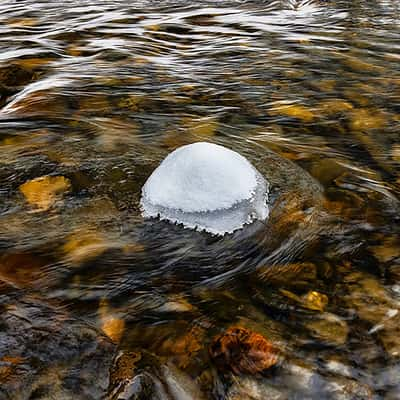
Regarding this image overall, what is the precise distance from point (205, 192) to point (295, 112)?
177cm

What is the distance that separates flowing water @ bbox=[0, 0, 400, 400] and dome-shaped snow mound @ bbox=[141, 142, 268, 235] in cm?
7

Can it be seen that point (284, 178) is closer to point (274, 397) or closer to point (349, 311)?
point (349, 311)

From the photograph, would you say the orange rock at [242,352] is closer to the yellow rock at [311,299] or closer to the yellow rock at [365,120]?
the yellow rock at [311,299]

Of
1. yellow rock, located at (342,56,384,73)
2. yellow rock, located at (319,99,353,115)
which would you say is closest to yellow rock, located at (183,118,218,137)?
yellow rock, located at (319,99,353,115)

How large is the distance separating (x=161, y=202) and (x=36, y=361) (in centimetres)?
96

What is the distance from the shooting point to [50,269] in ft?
7.36

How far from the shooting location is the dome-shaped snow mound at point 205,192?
7.83ft

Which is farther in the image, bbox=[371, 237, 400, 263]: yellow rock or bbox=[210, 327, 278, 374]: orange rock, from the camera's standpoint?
bbox=[371, 237, 400, 263]: yellow rock

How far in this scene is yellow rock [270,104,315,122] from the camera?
12.5ft

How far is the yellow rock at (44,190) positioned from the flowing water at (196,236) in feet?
0.04

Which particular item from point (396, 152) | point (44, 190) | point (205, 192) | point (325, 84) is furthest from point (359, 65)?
point (44, 190)

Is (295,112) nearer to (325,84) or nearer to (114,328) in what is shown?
(325,84)

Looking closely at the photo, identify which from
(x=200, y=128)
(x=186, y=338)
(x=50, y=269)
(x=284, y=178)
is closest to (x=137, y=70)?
(x=200, y=128)

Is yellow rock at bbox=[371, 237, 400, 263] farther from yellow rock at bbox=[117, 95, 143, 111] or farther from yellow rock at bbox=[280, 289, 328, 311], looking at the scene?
yellow rock at bbox=[117, 95, 143, 111]
